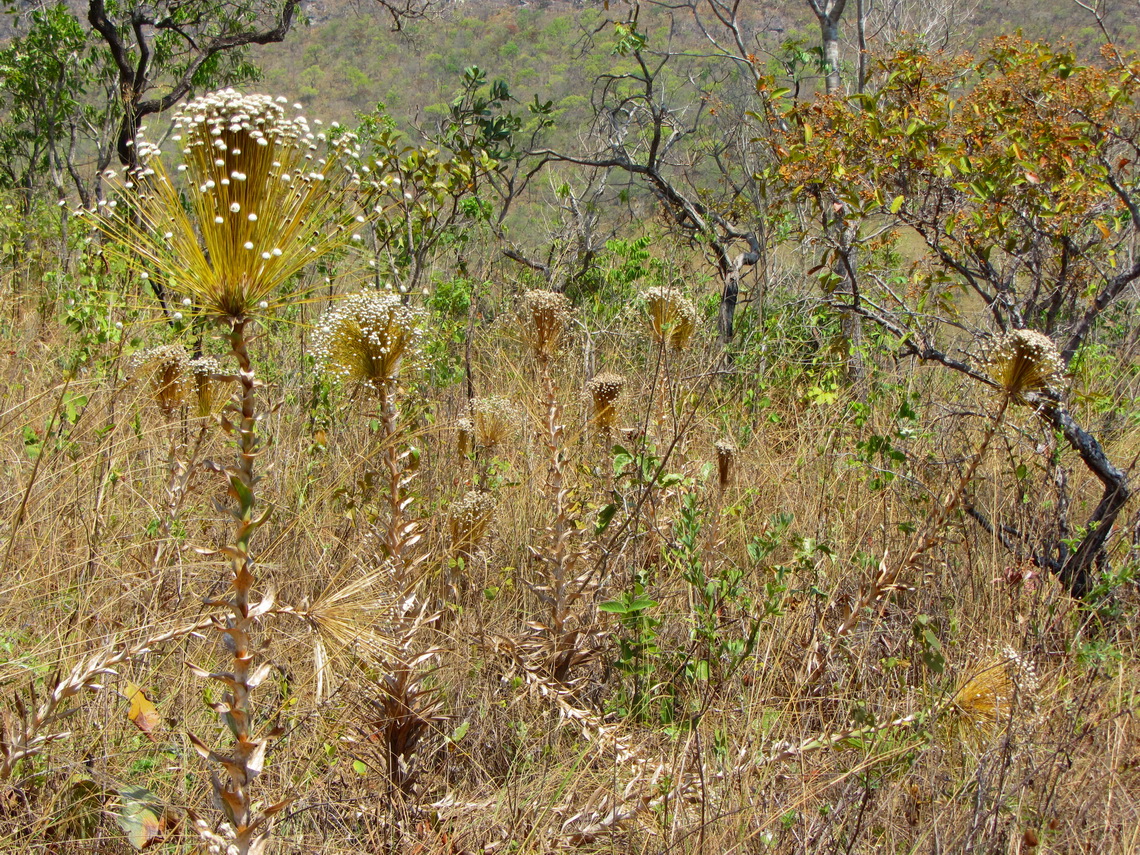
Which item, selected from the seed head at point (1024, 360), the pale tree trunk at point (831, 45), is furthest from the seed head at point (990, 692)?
the pale tree trunk at point (831, 45)

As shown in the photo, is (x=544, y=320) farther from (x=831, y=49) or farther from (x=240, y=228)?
(x=831, y=49)

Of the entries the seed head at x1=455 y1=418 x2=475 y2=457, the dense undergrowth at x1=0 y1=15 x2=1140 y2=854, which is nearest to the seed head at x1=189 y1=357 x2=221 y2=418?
the dense undergrowth at x1=0 y1=15 x2=1140 y2=854

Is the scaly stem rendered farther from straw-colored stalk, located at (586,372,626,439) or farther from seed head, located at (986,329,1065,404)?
seed head, located at (986,329,1065,404)

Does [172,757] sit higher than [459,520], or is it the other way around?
[459,520]

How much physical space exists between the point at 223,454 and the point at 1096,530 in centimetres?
336

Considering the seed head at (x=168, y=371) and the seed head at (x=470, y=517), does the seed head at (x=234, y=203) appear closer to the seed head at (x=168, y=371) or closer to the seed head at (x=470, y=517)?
the seed head at (x=168, y=371)

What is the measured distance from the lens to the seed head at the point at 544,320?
2545 millimetres

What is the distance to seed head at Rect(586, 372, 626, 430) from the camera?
283 centimetres

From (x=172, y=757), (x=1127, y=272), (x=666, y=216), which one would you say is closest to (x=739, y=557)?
(x=1127, y=272)

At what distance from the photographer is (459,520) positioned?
2.76 metres

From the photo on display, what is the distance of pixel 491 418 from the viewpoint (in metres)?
3.21

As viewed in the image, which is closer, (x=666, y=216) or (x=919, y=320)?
(x=919, y=320)

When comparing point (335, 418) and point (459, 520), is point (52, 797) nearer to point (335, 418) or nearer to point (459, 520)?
point (459, 520)

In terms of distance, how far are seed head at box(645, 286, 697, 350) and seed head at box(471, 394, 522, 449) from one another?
0.65 metres
